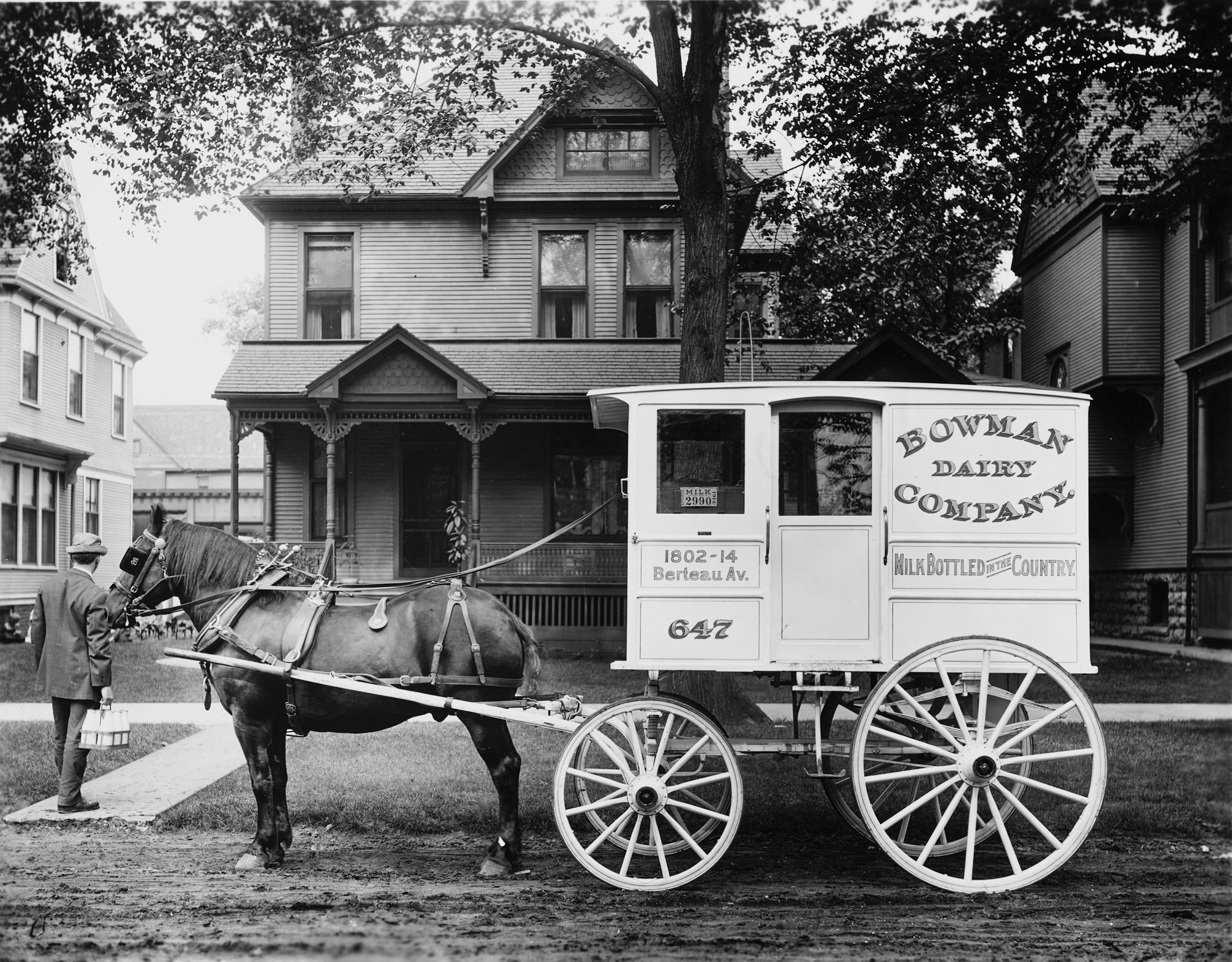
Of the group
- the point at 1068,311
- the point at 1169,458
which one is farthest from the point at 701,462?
the point at 1068,311

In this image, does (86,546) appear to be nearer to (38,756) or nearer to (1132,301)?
(38,756)

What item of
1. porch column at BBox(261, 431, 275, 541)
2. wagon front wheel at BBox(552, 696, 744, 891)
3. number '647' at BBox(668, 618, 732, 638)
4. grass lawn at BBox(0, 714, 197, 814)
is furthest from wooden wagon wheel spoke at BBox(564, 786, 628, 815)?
porch column at BBox(261, 431, 275, 541)

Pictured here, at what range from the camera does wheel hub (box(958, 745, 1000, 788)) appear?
5.12 metres

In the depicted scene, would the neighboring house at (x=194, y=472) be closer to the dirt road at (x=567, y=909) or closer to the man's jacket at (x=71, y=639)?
the man's jacket at (x=71, y=639)

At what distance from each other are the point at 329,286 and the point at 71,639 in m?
12.3

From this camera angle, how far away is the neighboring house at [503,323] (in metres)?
17.7

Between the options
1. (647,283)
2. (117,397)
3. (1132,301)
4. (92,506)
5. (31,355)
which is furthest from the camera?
(1132,301)

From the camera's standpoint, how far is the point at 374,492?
18156mm

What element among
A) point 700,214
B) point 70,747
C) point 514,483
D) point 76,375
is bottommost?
point 70,747

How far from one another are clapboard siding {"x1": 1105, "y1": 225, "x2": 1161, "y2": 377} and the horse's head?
1785 centimetres

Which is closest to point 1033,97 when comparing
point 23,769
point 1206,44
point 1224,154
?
point 1224,154

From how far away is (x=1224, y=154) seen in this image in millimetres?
8109

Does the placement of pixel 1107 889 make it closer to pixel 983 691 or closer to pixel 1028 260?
pixel 983 691

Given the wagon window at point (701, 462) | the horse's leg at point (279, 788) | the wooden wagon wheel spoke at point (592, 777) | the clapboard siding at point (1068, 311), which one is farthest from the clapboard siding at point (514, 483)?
the wooden wagon wheel spoke at point (592, 777)
